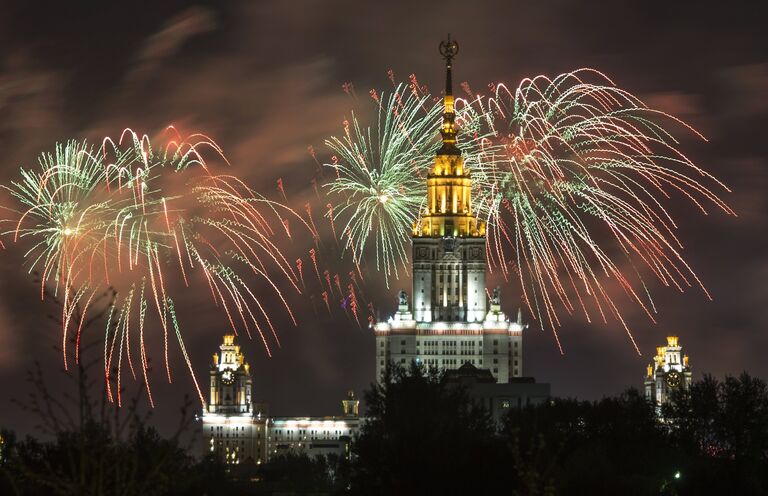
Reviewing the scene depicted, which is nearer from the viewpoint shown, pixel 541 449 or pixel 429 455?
pixel 541 449

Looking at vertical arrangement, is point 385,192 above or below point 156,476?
above

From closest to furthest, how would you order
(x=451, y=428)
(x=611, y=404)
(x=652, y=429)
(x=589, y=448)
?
(x=451, y=428) < (x=589, y=448) < (x=652, y=429) < (x=611, y=404)

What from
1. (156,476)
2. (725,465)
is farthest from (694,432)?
(156,476)

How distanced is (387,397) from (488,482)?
55.9m

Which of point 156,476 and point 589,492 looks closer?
point 156,476

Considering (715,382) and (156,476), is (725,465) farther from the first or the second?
(156,476)

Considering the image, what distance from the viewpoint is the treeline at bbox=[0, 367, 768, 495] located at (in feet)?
380

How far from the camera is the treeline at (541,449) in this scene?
11575 centimetres

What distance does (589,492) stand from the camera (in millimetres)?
118812

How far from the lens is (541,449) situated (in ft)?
263

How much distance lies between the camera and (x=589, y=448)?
14575 cm

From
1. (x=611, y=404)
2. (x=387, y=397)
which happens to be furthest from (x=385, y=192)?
(x=611, y=404)

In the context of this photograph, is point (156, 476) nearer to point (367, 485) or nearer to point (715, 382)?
point (367, 485)

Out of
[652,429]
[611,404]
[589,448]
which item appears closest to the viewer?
[589,448]
